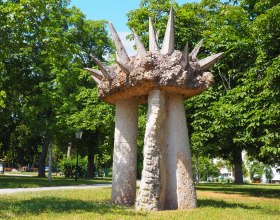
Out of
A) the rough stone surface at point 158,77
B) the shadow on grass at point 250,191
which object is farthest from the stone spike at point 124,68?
the shadow on grass at point 250,191

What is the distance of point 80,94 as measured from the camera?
27.2 m

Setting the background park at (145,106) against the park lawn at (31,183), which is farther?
the park lawn at (31,183)

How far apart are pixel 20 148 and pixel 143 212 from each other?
131 feet

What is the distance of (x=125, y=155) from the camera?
1134 cm

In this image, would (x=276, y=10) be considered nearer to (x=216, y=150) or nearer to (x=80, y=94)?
(x=216, y=150)

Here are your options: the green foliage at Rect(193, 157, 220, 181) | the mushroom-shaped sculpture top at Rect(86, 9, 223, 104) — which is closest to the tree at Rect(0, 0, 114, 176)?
the mushroom-shaped sculpture top at Rect(86, 9, 223, 104)

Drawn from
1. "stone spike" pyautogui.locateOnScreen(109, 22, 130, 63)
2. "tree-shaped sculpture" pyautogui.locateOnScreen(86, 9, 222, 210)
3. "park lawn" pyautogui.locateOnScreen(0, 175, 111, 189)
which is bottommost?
"park lawn" pyautogui.locateOnScreen(0, 175, 111, 189)

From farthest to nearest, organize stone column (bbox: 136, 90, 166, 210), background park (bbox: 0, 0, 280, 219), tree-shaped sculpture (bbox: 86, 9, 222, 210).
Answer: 1. background park (bbox: 0, 0, 280, 219)
2. tree-shaped sculpture (bbox: 86, 9, 222, 210)
3. stone column (bbox: 136, 90, 166, 210)

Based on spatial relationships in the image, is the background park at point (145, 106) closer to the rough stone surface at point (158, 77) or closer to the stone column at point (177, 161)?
the stone column at point (177, 161)

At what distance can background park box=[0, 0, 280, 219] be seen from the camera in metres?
10.1

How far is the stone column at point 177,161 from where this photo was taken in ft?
33.4

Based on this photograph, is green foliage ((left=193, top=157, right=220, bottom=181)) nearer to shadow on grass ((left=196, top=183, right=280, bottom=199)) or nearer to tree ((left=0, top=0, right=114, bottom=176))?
tree ((left=0, top=0, right=114, bottom=176))

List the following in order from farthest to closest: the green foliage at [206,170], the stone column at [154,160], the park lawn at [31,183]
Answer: the green foliage at [206,170] < the park lawn at [31,183] < the stone column at [154,160]

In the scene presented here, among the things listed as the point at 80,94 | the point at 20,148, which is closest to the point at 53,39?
the point at 80,94
